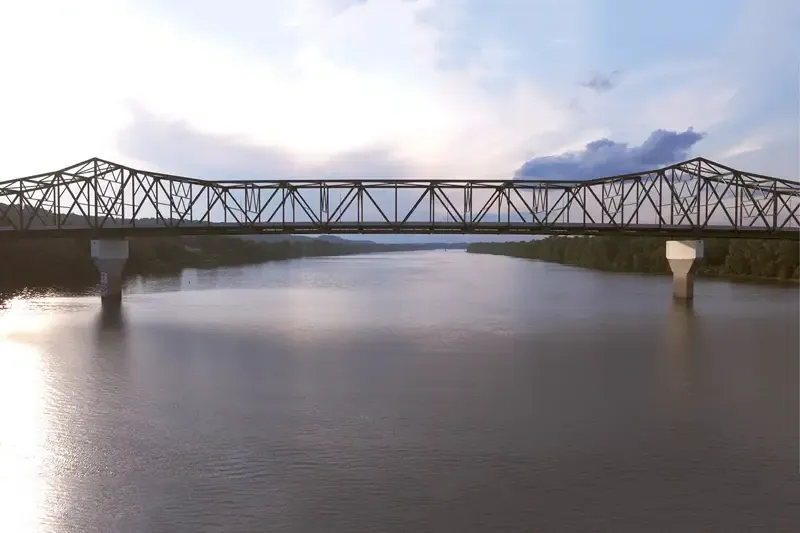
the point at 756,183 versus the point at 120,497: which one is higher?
the point at 756,183

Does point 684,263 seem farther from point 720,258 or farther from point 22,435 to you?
point 22,435

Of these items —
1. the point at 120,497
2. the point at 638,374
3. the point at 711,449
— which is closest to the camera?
the point at 120,497

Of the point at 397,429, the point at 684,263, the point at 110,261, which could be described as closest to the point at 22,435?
the point at 397,429

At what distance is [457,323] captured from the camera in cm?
5969

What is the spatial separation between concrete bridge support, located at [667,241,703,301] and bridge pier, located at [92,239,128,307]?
64373 millimetres

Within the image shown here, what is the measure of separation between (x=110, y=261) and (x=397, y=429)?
214 feet

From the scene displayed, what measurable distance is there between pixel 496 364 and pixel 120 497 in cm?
→ 2410

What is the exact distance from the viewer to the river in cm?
1792

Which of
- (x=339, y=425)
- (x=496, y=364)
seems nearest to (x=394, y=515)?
(x=339, y=425)

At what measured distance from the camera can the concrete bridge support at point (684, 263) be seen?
258 ft

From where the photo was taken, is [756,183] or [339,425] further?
[756,183]

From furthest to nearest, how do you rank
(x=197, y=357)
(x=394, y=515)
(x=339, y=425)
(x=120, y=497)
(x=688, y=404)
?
(x=197, y=357)
(x=688, y=404)
(x=339, y=425)
(x=120, y=497)
(x=394, y=515)

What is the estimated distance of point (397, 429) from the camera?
25219mm

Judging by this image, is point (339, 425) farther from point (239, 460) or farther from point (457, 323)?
point (457, 323)
